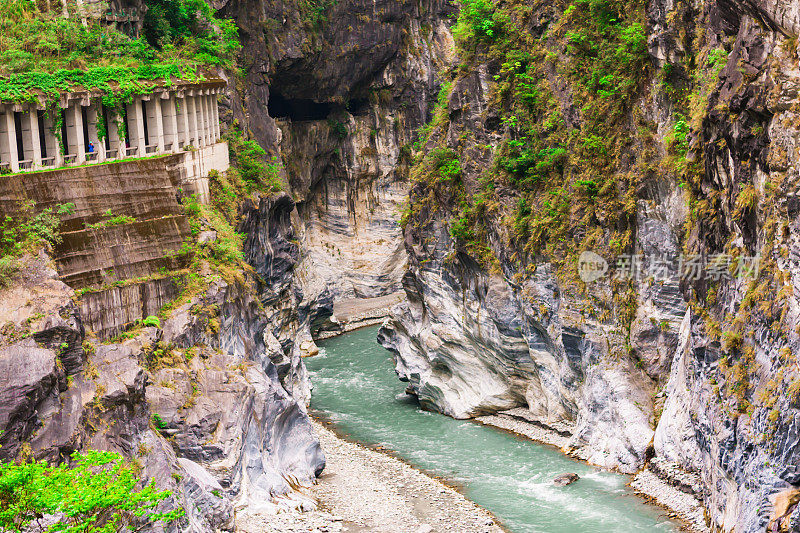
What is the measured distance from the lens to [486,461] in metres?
32.9

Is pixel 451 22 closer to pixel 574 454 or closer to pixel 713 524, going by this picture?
pixel 574 454

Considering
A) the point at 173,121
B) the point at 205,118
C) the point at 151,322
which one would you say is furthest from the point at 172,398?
the point at 205,118

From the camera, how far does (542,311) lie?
34.4 meters

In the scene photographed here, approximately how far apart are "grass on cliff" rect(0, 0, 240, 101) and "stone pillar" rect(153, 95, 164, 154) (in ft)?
2.80

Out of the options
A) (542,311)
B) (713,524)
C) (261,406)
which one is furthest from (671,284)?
(261,406)

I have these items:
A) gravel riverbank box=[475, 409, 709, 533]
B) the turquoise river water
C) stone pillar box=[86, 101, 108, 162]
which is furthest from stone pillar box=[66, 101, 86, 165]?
gravel riverbank box=[475, 409, 709, 533]

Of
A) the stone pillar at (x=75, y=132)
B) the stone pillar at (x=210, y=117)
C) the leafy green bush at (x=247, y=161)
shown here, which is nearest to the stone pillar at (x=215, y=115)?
the stone pillar at (x=210, y=117)

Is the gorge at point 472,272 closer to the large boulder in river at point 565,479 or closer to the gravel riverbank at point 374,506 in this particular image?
the gravel riverbank at point 374,506

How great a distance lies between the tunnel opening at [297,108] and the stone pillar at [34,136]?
29.4 metres

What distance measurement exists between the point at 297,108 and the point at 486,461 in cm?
3392

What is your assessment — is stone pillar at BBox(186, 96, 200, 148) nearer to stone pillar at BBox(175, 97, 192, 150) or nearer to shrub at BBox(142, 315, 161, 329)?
stone pillar at BBox(175, 97, 192, 150)

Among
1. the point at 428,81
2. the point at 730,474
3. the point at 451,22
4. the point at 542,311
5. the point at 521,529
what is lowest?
the point at 521,529

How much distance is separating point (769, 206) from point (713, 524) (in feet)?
29.1

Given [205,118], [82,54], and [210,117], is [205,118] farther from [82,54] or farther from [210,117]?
[82,54]
